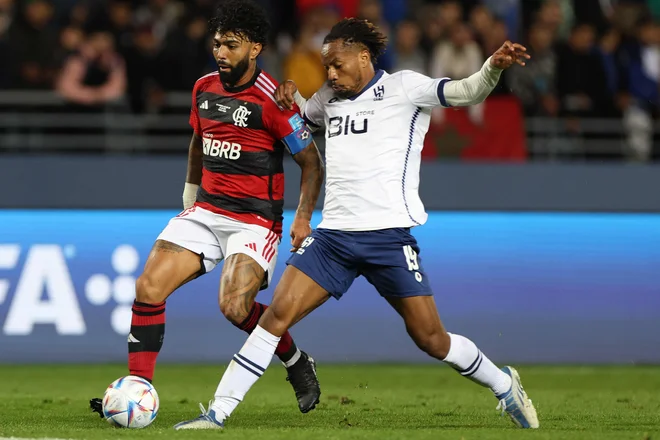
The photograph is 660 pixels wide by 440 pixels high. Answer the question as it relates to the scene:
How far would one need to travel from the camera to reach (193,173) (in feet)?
25.7

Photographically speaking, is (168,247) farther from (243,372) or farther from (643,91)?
(643,91)

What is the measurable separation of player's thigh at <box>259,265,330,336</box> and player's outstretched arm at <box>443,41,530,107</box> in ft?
4.26

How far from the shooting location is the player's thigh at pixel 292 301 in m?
6.61

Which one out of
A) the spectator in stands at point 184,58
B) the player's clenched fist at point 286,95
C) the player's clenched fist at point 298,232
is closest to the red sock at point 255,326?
the player's clenched fist at point 298,232

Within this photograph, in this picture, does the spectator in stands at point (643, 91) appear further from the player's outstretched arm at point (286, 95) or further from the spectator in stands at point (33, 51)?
the player's outstretched arm at point (286, 95)

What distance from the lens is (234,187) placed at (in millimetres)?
7457

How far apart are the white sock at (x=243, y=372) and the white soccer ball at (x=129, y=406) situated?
1.46 ft

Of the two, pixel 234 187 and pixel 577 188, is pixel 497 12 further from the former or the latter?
pixel 234 187

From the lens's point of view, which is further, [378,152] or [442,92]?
[378,152]

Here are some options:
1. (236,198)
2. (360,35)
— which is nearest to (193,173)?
(236,198)

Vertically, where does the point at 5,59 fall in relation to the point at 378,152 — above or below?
below

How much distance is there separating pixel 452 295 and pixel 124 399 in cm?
576

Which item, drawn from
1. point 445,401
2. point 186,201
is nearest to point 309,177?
point 186,201

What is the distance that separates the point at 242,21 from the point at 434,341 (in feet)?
7.45
